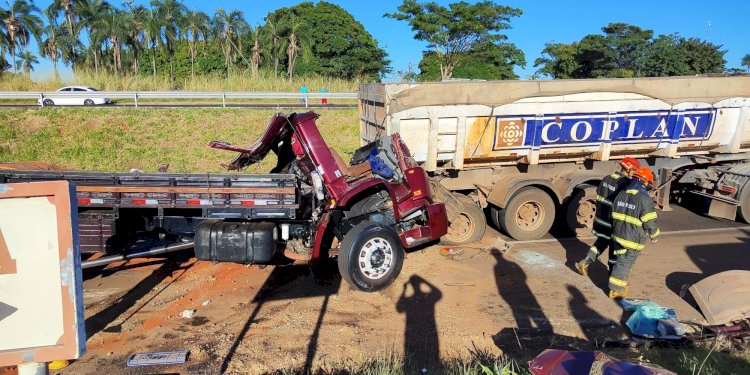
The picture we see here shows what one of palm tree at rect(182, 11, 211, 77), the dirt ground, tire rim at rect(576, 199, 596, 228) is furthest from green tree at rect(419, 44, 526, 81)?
the dirt ground

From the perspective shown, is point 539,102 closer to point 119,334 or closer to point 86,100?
point 119,334

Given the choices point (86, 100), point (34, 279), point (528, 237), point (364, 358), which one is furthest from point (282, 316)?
point (86, 100)

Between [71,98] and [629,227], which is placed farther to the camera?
[71,98]

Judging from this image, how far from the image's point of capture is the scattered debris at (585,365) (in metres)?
2.65

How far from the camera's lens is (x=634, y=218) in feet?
19.2

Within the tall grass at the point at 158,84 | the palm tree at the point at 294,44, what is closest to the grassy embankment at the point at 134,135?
the tall grass at the point at 158,84

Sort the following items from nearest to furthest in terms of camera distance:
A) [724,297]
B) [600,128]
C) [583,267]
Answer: [724,297] → [583,267] → [600,128]

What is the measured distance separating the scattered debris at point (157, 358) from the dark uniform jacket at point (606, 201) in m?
4.96

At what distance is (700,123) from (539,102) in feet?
10.2

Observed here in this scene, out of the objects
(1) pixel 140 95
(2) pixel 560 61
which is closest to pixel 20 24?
(1) pixel 140 95

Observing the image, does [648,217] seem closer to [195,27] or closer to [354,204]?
[354,204]

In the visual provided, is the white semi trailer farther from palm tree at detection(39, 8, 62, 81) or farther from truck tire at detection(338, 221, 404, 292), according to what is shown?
palm tree at detection(39, 8, 62, 81)

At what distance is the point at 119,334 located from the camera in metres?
5.25

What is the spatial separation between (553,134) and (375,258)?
4087 millimetres
